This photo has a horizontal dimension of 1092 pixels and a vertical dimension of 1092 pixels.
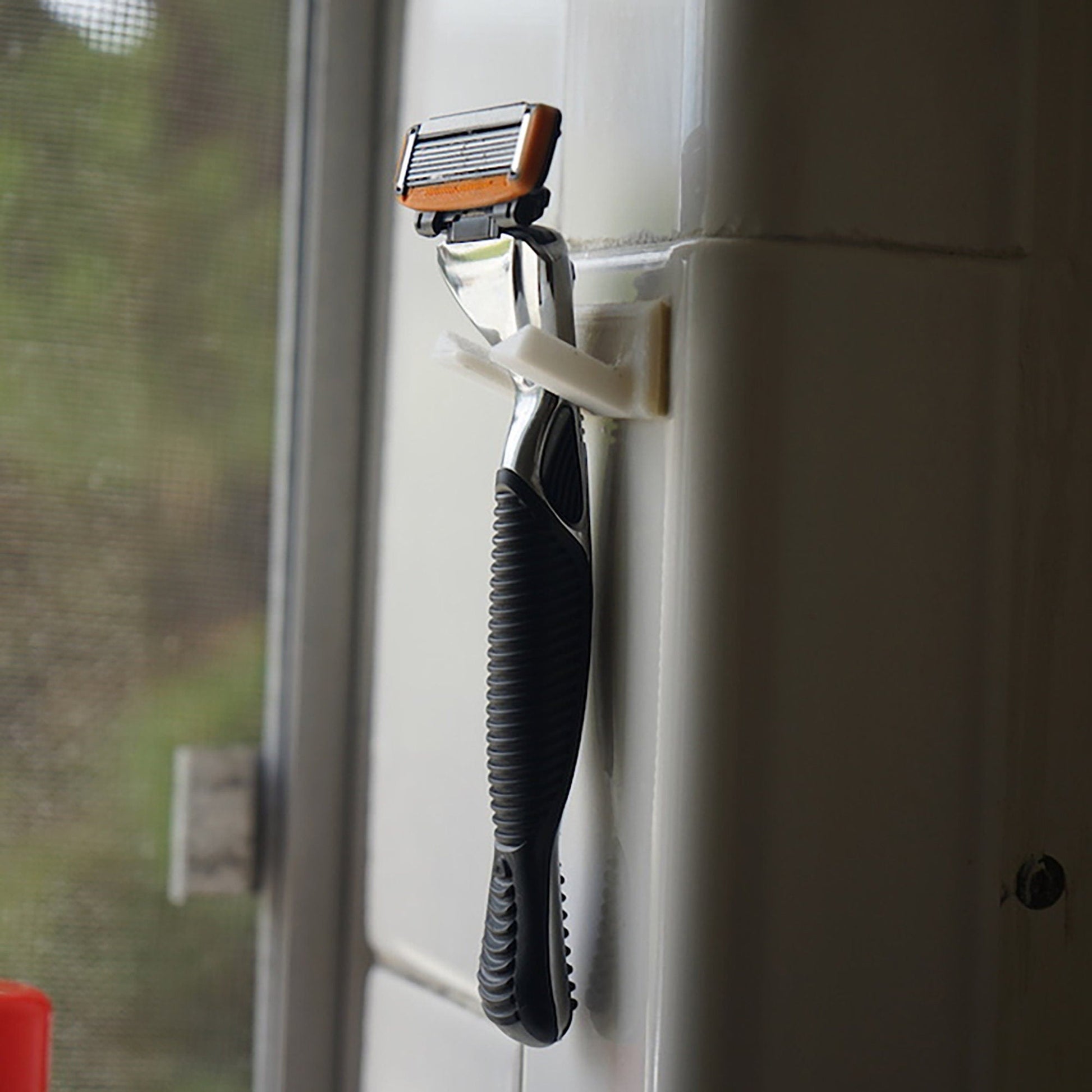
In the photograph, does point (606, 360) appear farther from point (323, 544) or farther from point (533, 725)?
point (323, 544)

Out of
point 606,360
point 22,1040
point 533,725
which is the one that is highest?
point 606,360

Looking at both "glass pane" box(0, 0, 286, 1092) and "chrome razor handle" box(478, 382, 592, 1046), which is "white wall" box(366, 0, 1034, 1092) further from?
"glass pane" box(0, 0, 286, 1092)

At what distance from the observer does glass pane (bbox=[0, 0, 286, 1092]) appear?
0.75 m

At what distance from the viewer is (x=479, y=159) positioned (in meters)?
0.56

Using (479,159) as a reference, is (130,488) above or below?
below

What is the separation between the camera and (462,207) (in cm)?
57

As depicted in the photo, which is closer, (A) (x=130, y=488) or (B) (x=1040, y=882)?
(B) (x=1040, y=882)

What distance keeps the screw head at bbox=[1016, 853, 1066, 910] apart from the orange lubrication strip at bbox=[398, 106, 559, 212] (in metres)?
0.30

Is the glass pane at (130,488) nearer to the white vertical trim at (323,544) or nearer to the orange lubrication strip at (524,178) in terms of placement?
the white vertical trim at (323,544)

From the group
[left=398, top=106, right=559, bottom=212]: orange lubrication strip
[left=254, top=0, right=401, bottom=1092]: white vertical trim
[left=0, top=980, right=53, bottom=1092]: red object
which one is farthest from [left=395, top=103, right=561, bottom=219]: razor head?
[left=0, top=980, right=53, bottom=1092]: red object

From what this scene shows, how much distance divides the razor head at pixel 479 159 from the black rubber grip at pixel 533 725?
10cm

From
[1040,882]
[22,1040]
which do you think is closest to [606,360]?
[1040,882]

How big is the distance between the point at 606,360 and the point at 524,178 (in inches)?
3.0

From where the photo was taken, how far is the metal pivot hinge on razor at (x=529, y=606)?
0.56 metres
